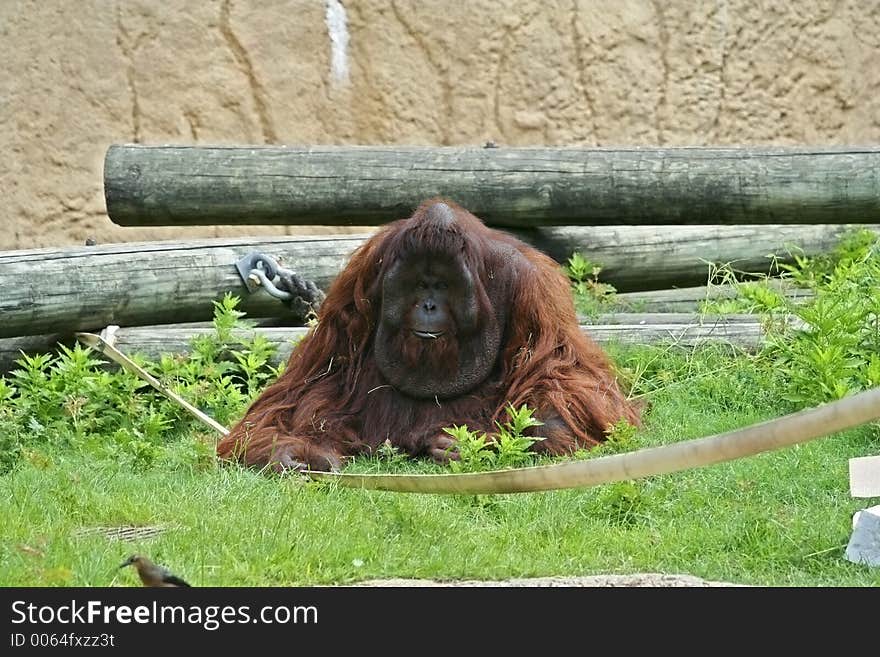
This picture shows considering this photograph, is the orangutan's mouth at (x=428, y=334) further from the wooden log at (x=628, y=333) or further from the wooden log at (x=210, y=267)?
the wooden log at (x=210, y=267)

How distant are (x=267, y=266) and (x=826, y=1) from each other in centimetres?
471

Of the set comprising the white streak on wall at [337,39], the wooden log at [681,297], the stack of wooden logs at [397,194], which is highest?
the white streak on wall at [337,39]

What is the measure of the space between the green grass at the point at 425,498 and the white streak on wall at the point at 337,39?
11.1 ft

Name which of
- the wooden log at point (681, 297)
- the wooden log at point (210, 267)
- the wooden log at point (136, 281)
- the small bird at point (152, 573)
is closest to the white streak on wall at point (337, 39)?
the wooden log at point (210, 267)

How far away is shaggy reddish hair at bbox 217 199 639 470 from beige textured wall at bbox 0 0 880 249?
3710 millimetres

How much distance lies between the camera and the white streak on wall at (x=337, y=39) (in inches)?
329

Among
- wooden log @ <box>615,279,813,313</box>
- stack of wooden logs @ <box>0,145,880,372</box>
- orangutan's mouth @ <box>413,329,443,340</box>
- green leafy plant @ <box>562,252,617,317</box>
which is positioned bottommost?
wooden log @ <box>615,279,813,313</box>

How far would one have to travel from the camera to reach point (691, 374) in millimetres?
5086

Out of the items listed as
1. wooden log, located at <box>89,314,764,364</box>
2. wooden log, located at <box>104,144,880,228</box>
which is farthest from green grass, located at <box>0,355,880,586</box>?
wooden log, located at <box>104,144,880,228</box>

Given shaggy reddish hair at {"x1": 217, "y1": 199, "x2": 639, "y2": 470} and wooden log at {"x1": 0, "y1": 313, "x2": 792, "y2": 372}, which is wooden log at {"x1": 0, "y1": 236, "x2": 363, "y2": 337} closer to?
wooden log at {"x1": 0, "y1": 313, "x2": 792, "y2": 372}

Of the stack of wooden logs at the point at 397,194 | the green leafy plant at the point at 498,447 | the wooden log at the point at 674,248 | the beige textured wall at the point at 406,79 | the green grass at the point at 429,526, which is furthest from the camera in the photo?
the beige textured wall at the point at 406,79

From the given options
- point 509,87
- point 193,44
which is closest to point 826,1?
point 509,87

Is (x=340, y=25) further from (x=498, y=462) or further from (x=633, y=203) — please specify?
(x=498, y=462)

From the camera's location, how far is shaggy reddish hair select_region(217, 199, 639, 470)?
174 inches
